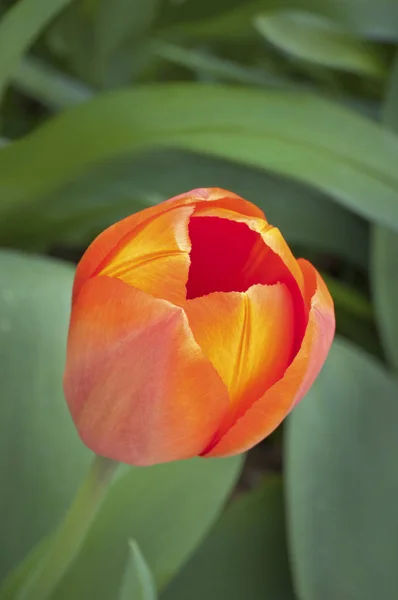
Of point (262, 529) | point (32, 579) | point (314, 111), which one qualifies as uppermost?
point (314, 111)

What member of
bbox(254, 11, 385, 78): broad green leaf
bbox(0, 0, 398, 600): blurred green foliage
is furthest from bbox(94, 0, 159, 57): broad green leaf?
bbox(254, 11, 385, 78): broad green leaf

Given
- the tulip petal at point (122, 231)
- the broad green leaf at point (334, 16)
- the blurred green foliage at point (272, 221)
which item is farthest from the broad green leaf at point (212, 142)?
the tulip petal at point (122, 231)

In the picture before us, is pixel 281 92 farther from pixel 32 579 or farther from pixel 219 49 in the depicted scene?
pixel 32 579

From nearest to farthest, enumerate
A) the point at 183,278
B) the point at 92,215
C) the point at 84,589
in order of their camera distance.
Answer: the point at 183,278
the point at 84,589
the point at 92,215

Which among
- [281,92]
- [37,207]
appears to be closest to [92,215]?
[37,207]

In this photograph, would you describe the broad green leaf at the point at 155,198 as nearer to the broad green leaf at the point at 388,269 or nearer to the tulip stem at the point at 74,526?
the broad green leaf at the point at 388,269

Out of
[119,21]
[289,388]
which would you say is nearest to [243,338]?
[289,388]

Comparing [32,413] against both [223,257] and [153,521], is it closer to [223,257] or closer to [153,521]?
[153,521]
